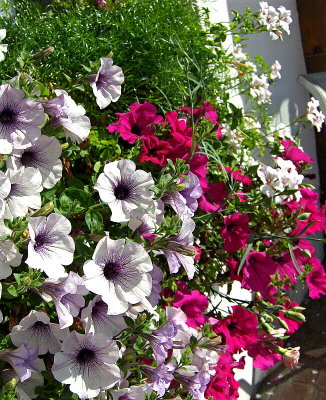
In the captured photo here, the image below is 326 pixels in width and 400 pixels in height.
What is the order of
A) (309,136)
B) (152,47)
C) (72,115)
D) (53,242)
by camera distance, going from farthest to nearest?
(309,136)
(152,47)
(72,115)
(53,242)

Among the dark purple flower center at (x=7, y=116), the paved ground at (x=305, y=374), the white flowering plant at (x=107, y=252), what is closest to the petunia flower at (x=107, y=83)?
the white flowering plant at (x=107, y=252)

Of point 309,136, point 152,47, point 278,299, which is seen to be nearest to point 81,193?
point 152,47

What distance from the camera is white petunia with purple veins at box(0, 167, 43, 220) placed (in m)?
0.87

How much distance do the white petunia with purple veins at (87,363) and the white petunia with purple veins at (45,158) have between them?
26cm

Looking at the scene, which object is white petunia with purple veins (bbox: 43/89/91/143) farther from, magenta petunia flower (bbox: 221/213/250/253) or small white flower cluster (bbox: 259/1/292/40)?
small white flower cluster (bbox: 259/1/292/40)

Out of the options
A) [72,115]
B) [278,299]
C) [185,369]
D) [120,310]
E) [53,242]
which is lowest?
[278,299]

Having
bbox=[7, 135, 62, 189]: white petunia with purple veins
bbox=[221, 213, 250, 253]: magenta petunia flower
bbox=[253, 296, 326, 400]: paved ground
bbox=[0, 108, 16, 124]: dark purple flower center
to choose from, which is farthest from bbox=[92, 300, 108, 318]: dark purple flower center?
bbox=[253, 296, 326, 400]: paved ground

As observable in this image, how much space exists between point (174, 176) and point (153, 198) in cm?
6

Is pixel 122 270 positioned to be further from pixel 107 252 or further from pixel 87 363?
pixel 87 363

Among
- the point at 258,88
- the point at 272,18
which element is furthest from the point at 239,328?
the point at 272,18

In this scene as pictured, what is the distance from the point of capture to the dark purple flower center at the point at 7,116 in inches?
35.7

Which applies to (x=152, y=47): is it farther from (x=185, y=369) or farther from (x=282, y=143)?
(x=185, y=369)

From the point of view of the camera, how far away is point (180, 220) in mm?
1038

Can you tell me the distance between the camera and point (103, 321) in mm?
921
